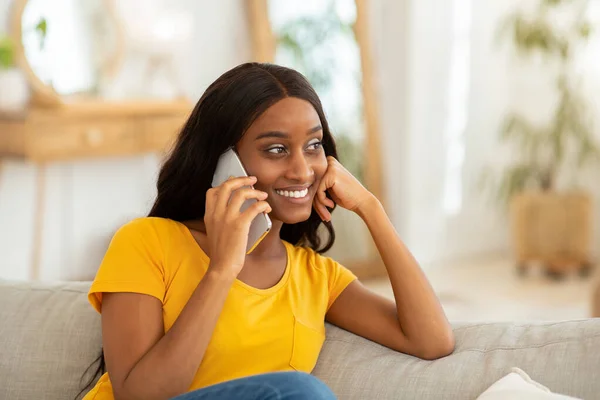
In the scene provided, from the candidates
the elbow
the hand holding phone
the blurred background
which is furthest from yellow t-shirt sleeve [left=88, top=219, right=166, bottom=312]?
the blurred background

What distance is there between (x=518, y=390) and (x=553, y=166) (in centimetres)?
430

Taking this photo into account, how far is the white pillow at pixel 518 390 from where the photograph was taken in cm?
163

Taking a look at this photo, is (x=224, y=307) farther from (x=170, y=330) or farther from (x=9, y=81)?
(x=9, y=81)

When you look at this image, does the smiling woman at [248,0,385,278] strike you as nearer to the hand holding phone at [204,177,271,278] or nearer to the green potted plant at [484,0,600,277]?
the green potted plant at [484,0,600,277]

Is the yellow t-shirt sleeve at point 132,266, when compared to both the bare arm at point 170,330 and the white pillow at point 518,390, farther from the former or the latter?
the white pillow at point 518,390

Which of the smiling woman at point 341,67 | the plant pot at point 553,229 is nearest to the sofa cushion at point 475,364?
the smiling woman at point 341,67

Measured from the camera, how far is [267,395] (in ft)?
5.03

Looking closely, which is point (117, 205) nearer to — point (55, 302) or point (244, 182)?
point (55, 302)

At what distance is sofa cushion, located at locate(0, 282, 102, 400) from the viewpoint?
1.96 metres

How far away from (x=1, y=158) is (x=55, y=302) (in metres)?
2.22

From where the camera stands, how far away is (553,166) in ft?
18.9

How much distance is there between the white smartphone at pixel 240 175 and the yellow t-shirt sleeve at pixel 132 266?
17cm

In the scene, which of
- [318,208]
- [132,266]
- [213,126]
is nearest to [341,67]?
[318,208]

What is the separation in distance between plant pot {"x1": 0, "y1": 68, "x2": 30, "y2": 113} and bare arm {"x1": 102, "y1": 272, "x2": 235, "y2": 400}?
2.56m
